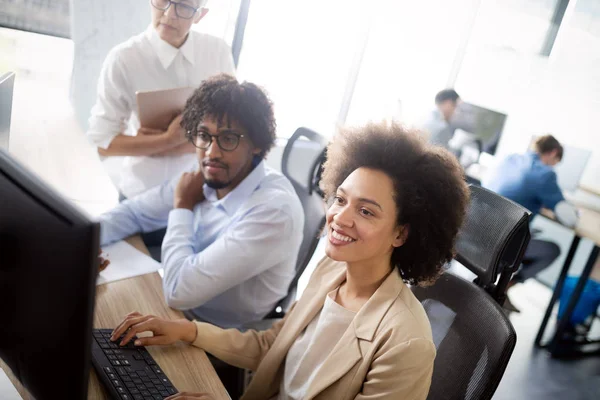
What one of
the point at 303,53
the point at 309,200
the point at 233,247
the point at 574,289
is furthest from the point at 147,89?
the point at 303,53

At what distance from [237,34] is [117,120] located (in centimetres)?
218

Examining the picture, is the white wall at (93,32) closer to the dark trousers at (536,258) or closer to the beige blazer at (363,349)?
the beige blazer at (363,349)

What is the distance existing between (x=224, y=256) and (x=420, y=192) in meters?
0.59

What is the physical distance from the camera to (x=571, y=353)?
317 cm

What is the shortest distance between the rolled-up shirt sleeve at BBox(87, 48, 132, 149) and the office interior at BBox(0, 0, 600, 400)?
8.9 inches

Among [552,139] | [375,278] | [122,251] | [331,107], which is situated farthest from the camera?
[331,107]

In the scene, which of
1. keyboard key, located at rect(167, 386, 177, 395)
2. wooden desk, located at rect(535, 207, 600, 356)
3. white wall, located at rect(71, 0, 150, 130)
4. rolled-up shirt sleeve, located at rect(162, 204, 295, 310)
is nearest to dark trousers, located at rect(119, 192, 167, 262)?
rolled-up shirt sleeve, located at rect(162, 204, 295, 310)

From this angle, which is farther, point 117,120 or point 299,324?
point 117,120

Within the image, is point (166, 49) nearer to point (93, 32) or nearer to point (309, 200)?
point (309, 200)

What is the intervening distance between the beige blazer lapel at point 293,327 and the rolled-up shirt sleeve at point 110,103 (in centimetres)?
118

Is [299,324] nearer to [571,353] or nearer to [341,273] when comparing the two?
[341,273]

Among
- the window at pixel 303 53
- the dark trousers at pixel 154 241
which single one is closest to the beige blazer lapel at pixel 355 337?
the dark trousers at pixel 154 241

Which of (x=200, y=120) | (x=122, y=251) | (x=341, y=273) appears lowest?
(x=122, y=251)

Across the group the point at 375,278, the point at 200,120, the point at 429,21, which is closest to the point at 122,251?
the point at 200,120
